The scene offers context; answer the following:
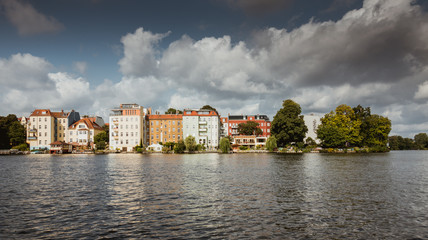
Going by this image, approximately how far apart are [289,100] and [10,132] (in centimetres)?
11026

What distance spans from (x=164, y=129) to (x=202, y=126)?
16503 mm

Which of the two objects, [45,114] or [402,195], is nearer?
[402,195]

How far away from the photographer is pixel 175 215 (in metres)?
16.1

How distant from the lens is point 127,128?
12456 cm

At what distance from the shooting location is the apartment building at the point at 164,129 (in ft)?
428

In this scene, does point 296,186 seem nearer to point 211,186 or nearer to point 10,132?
point 211,186

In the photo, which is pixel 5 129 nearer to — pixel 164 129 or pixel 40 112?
pixel 40 112

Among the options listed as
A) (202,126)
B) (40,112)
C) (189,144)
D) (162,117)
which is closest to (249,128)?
(202,126)

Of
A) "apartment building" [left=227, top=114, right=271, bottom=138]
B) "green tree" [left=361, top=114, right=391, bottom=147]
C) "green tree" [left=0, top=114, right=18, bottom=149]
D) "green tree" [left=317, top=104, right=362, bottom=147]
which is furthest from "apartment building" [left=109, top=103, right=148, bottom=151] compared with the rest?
"green tree" [left=361, top=114, right=391, bottom=147]

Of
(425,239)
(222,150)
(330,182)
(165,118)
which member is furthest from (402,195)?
(165,118)

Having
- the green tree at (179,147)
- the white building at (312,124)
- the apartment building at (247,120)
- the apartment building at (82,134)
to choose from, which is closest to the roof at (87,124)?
the apartment building at (82,134)

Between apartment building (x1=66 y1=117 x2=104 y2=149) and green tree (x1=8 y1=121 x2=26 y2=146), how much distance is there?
17.2 metres

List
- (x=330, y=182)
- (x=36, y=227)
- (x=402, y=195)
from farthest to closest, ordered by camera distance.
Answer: (x=330, y=182) → (x=402, y=195) → (x=36, y=227)

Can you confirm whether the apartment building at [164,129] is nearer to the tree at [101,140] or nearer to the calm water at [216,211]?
the tree at [101,140]
